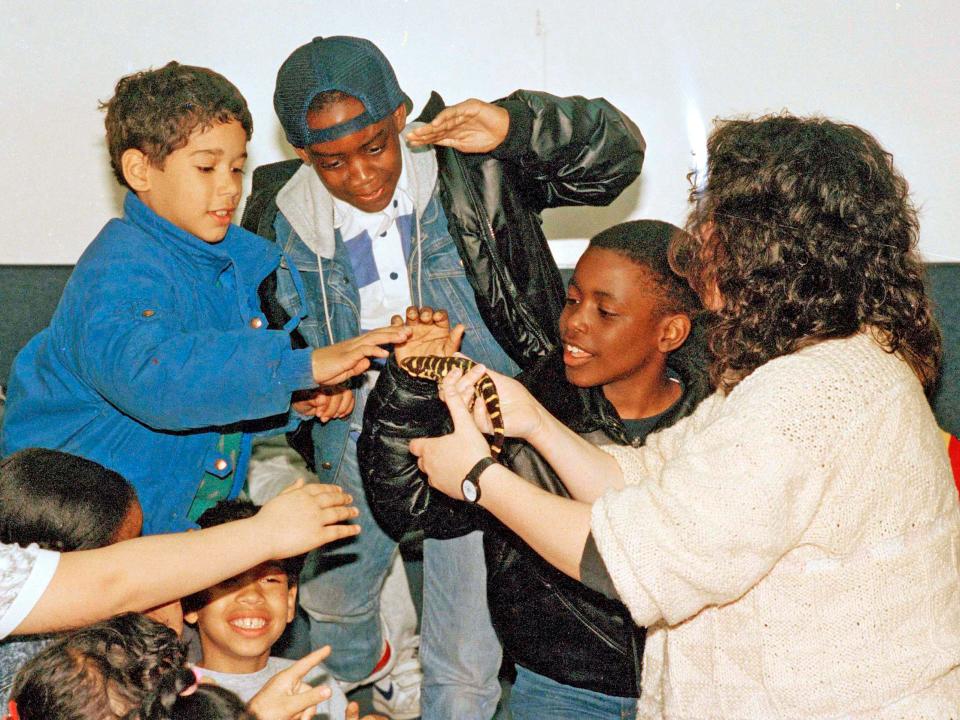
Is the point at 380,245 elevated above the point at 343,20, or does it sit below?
below

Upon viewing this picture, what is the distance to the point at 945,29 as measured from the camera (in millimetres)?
3086

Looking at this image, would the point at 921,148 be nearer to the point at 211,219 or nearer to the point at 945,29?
the point at 945,29

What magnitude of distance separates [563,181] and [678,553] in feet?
4.18

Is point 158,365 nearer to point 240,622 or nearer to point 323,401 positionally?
point 323,401

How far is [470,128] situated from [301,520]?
3.44 ft

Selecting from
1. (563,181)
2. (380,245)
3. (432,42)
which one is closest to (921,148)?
(563,181)

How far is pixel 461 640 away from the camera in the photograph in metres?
2.48

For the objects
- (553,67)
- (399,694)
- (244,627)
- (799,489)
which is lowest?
(399,694)

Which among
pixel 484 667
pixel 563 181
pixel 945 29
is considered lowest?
pixel 484 667

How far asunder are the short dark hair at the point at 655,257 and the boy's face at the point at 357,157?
0.53 meters

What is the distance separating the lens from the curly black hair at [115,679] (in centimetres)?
150

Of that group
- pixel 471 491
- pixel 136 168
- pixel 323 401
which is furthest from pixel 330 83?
pixel 471 491

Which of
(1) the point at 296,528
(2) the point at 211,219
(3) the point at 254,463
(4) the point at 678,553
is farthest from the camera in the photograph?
(3) the point at 254,463

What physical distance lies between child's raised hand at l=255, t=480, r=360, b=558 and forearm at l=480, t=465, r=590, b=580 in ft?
0.86
